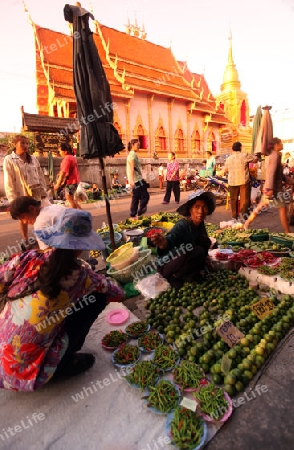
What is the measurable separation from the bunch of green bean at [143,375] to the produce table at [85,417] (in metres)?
0.08

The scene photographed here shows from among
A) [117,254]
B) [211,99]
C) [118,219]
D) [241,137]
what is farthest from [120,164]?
[241,137]

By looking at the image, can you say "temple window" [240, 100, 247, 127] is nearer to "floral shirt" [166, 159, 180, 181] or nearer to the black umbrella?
"floral shirt" [166, 159, 180, 181]

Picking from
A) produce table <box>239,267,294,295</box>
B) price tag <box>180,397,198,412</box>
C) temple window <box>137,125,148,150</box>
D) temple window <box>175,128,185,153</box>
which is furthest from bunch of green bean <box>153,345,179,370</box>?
temple window <box>175,128,185,153</box>

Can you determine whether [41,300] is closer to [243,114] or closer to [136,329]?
[136,329]

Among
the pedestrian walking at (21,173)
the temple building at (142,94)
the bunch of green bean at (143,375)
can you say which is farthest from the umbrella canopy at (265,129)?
the temple building at (142,94)

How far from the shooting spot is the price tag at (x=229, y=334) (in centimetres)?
222

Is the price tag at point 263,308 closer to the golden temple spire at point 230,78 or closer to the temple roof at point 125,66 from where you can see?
the temple roof at point 125,66

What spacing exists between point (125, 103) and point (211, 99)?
12.9 meters

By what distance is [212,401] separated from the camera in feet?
5.66

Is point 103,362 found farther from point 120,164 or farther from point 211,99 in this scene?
point 211,99

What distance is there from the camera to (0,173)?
42.8 ft

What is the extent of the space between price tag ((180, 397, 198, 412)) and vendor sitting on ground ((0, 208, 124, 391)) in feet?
3.05

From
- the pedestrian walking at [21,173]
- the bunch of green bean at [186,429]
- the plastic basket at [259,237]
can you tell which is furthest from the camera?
the plastic basket at [259,237]

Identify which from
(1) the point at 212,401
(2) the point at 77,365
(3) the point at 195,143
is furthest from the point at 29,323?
(3) the point at 195,143
